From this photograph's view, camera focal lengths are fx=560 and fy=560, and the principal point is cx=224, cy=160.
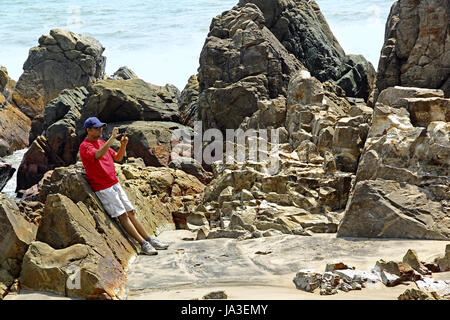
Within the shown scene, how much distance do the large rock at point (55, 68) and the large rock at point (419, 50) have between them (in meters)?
33.0

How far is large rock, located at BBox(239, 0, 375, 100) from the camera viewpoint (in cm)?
2941

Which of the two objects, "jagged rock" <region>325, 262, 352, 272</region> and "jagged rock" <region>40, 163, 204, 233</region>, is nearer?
"jagged rock" <region>325, 262, 352, 272</region>

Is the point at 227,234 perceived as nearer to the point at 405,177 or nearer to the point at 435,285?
the point at 405,177

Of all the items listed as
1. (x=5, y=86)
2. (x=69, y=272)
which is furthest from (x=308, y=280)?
(x=5, y=86)

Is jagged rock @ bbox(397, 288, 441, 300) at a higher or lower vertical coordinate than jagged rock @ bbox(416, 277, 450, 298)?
higher

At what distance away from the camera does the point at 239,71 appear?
24.2 meters

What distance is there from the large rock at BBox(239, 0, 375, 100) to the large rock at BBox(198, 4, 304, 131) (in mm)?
3265

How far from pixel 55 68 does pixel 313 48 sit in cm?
2787

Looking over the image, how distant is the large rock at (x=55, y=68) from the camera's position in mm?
48906

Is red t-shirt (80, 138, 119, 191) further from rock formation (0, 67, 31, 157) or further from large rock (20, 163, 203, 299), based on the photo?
rock formation (0, 67, 31, 157)

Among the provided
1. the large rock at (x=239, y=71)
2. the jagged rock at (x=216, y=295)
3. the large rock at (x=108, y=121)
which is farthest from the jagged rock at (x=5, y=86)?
the jagged rock at (x=216, y=295)

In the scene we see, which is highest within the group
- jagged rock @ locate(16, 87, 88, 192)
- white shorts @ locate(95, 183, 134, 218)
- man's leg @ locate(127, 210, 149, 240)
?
white shorts @ locate(95, 183, 134, 218)

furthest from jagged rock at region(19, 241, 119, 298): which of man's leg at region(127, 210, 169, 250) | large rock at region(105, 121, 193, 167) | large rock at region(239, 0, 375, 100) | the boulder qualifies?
the boulder
